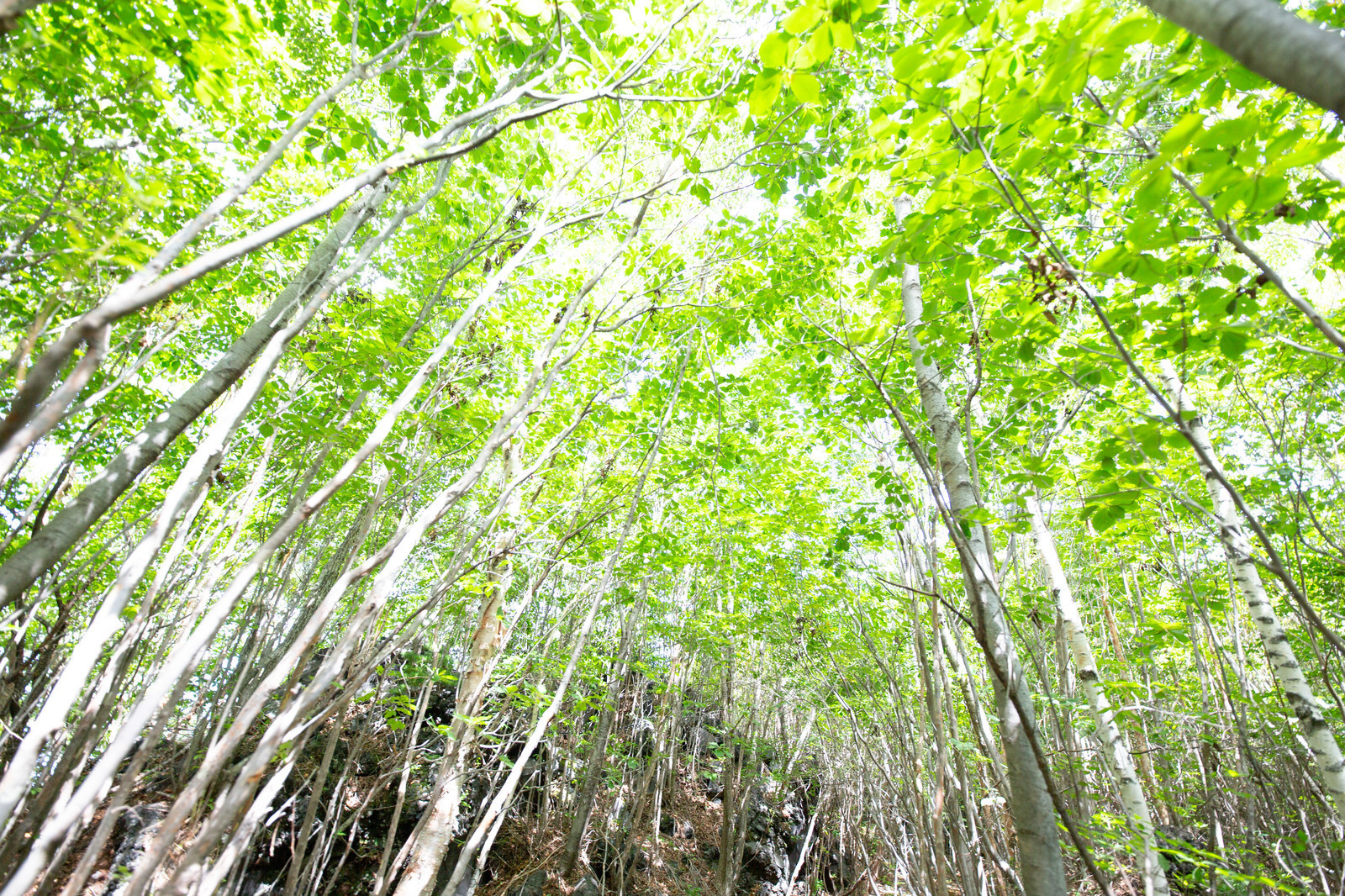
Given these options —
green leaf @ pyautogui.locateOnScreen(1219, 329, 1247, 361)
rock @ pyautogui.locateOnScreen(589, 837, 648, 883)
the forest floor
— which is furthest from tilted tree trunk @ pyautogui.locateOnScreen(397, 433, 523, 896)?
rock @ pyautogui.locateOnScreen(589, 837, 648, 883)

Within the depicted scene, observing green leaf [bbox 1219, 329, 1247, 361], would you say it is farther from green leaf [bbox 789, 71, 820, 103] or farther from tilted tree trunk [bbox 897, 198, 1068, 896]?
green leaf [bbox 789, 71, 820, 103]

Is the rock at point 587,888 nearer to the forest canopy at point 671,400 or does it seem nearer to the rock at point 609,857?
the forest canopy at point 671,400

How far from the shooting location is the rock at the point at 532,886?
6723mm

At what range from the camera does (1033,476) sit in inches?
67.9

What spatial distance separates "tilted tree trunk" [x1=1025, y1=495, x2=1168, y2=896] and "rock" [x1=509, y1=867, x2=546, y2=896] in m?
6.10

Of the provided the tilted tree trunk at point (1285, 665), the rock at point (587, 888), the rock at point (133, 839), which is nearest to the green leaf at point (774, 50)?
the tilted tree trunk at point (1285, 665)

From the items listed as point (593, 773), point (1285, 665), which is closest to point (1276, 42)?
point (1285, 665)

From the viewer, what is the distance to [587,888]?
7.10 meters

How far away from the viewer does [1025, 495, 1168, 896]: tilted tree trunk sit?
340 centimetres

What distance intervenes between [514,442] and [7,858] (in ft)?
12.5

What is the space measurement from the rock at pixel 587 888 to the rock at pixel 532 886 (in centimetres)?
40

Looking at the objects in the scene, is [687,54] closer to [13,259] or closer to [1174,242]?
[1174,242]

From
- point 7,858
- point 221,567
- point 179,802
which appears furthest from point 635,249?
point 7,858

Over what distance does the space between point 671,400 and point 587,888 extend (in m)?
7.50
